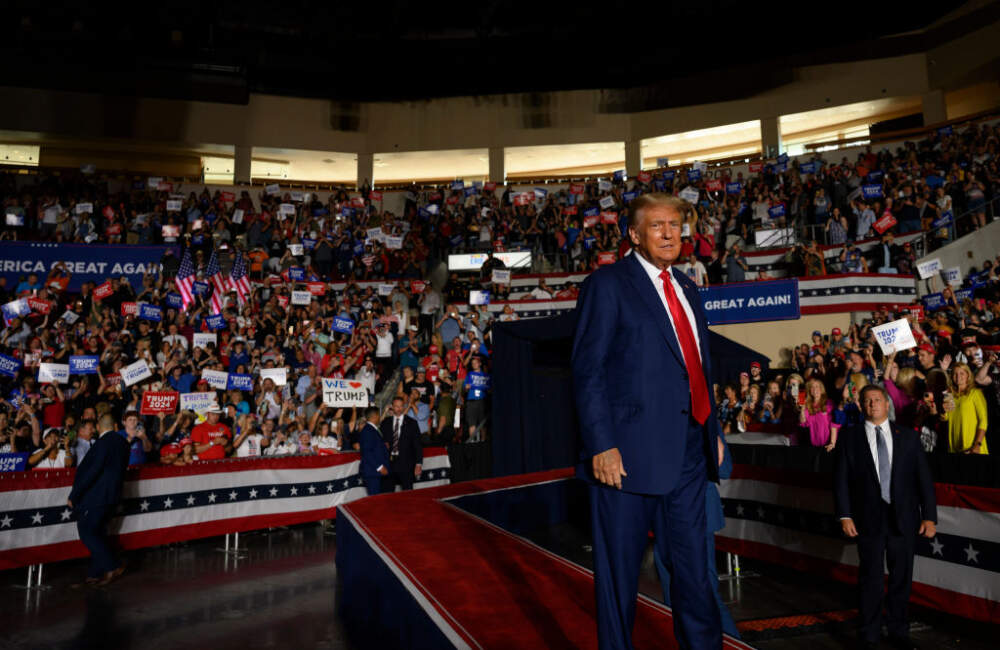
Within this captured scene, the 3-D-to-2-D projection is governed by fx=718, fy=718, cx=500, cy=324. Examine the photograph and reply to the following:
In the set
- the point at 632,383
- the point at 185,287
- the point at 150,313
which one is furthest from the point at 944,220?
the point at 185,287

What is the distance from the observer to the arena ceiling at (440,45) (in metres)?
28.7

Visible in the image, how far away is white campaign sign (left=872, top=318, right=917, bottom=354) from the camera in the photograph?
9.49 meters

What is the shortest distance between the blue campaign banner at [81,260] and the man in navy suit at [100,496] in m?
12.1

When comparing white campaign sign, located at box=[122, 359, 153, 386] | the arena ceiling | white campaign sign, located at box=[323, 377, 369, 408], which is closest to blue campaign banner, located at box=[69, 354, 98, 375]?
white campaign sign, located at box=[122, 359, 153, 386]

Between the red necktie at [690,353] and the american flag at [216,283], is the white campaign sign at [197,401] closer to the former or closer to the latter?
the american flag at [216,283]

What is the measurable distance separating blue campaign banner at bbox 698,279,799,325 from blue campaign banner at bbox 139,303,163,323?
12.1 meters

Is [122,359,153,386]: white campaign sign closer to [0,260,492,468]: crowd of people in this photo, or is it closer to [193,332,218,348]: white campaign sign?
[0,260,492,468]: crowd of people

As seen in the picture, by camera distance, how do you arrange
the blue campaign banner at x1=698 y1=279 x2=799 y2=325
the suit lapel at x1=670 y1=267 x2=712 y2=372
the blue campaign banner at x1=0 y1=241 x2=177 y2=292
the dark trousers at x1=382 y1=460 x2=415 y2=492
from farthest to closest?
the blue campaign banner at x1=0 y1=241 x2=177 y2=292, the blue campaign banner at x1=698 y1=279 x2=799 y2=325, the dark trousers at x1=382 y1=460 x2=415 y2=492, the suit lapel at x1=670 y1=267 x2=712 y2=372

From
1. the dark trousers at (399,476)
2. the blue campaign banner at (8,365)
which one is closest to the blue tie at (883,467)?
the dark trousers at (399,476)

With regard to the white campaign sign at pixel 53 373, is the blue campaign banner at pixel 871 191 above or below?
above

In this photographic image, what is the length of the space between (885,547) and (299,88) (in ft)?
105

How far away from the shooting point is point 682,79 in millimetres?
31281

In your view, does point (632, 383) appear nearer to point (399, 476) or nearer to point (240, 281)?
point (399, 476)

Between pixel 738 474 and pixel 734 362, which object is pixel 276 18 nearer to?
pixel 734 362
